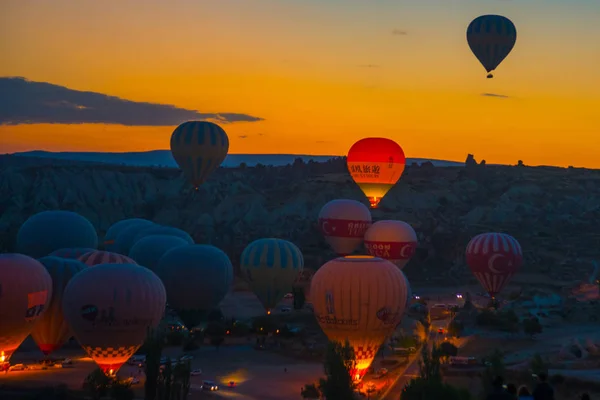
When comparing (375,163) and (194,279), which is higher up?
(375,163)

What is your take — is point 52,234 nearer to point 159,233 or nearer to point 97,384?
point 159,233

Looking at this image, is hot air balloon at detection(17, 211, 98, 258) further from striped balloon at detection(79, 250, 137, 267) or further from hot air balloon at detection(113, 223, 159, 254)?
striped balloon at detection(79, 250, 137, 267)

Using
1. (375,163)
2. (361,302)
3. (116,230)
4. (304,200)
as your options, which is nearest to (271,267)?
(375,163)

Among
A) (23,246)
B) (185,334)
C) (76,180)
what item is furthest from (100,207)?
(185,334)

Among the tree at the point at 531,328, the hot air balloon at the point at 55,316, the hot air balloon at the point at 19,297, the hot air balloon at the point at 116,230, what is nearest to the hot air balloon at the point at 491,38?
the tree at the point at 531,328

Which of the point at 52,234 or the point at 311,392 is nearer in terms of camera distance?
the point at 311,392

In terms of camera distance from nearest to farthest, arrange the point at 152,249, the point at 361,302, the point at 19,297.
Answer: the point at 19,297, the point at 361,302, the point at 152,249

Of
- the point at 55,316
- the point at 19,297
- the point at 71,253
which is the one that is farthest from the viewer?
the point at 71,253
